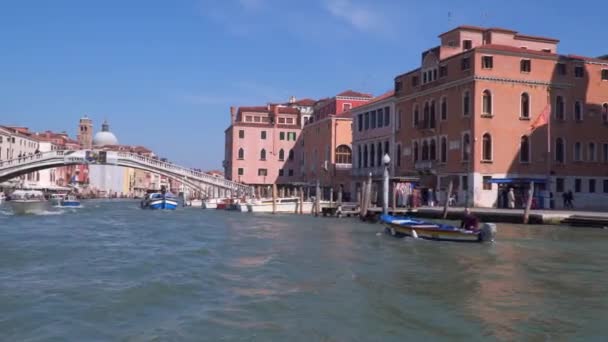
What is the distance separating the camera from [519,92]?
25.0 meters

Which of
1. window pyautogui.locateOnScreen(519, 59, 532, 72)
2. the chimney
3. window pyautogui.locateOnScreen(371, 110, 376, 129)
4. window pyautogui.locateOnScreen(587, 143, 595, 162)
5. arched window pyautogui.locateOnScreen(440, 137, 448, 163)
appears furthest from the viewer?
the chimney

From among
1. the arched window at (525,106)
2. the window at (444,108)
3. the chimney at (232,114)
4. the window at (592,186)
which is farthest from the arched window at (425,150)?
the chimney at (232,114)

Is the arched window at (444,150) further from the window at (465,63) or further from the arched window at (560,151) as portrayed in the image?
the arched window at (560,151)

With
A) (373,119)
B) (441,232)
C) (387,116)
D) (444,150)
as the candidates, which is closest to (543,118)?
(444,150)

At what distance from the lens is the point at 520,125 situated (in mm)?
25125

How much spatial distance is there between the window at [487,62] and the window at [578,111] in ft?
12.7

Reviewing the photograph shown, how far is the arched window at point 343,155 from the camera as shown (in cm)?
3953

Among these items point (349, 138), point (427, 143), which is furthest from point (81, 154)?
point (427, 143)

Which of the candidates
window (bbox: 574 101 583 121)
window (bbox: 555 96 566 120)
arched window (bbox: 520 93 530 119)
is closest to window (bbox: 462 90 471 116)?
arched window (bbox: 520 93 530 119)

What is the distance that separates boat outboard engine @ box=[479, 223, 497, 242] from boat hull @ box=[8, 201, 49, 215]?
717 inches

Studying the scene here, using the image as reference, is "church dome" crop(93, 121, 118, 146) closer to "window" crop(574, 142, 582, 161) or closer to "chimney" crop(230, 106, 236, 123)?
"chimney" crop(230, 106, 236, 123)

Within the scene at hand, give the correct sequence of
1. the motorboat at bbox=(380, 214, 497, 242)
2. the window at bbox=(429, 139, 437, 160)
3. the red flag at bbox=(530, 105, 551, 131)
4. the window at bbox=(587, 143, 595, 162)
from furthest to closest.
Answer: the window at bbox=(429, 139, 437, 160)
the window at bbox=(587, 143, 595, 162)
the red flag at bbox=(530, 105, 551, 131)
the motorboat at bbox=(380, 214, 497, 242)

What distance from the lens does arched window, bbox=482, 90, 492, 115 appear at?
24.9 m

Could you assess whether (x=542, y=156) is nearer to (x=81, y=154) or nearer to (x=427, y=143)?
(x=427, y=143)
